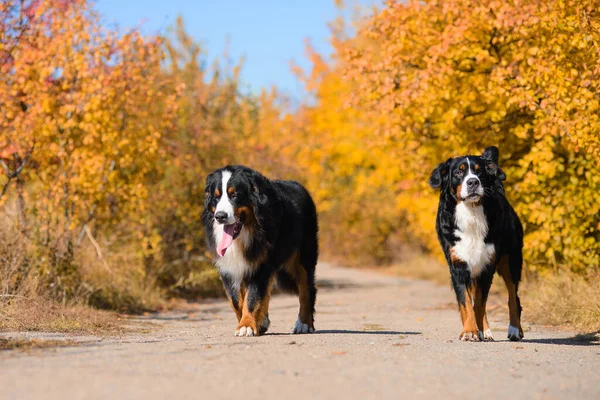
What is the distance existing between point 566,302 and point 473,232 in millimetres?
3425

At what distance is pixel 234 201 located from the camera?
964 centimetres

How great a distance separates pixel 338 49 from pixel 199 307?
885 inches

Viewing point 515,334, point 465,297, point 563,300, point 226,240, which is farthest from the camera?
point 563,300

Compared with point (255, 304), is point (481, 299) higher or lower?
higher

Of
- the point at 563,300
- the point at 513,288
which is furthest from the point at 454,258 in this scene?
the point at 563,300

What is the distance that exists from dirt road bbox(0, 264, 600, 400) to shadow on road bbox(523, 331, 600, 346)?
22 millimetres

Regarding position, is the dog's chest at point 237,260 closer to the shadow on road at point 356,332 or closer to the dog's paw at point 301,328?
the dog's paw at point 301,328

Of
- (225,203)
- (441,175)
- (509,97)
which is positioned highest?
(509,97)

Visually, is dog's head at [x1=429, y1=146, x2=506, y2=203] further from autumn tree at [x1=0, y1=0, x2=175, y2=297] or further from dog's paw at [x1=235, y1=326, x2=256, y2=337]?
autumn tree at [x1=0, y1=0, x2=175, y2=297]

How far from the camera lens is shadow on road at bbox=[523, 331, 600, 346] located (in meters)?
10.2

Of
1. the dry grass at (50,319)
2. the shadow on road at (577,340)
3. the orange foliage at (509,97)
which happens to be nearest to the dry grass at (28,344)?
the dry grass at (50,319)

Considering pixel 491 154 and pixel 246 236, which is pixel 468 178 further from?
pixel 246 236

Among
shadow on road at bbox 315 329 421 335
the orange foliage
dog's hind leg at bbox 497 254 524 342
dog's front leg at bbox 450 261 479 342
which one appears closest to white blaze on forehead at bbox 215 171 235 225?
shadow on road at bbox 315 329 421 335

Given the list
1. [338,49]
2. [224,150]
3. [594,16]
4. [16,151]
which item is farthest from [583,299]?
[338,49]
